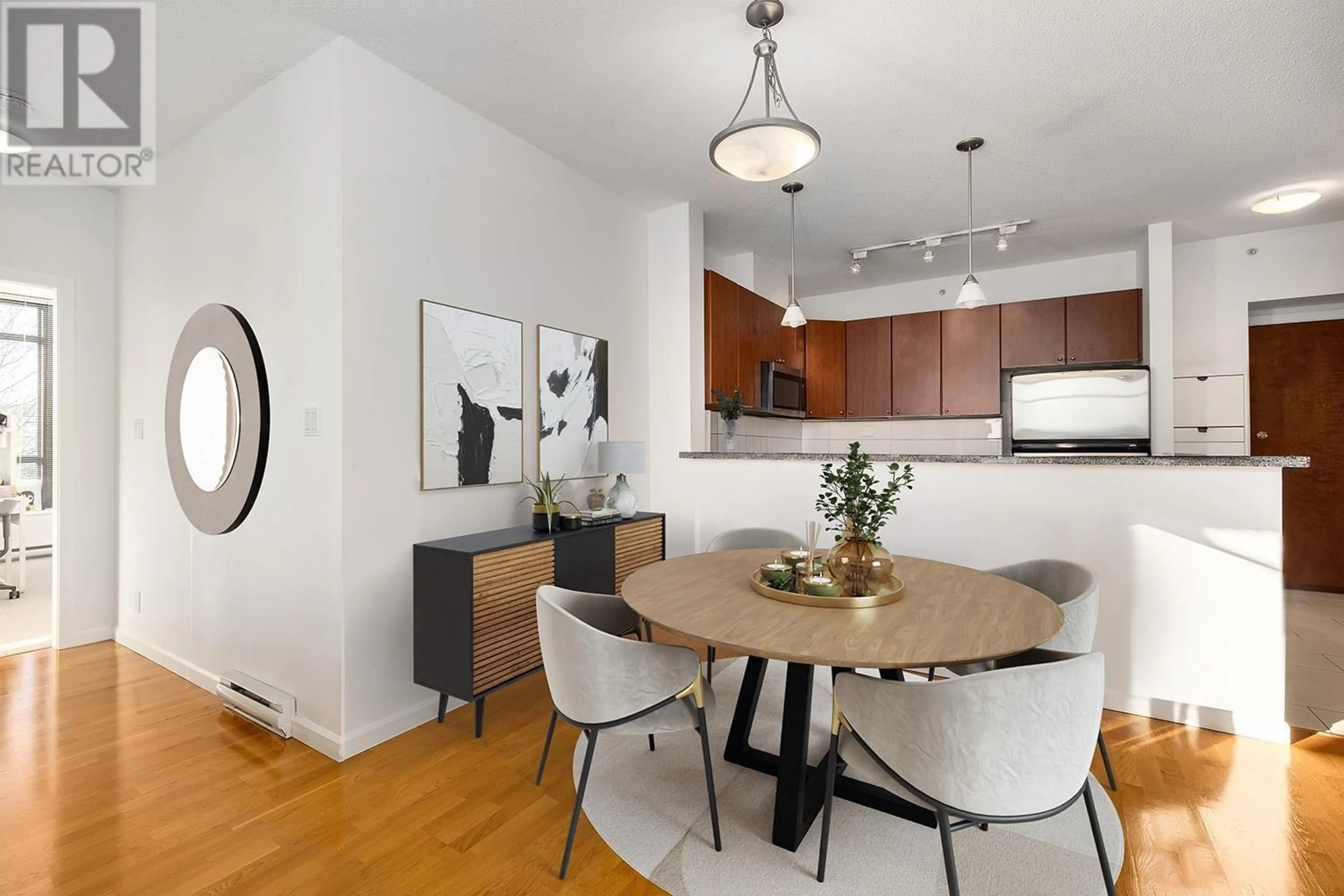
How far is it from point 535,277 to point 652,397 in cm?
123

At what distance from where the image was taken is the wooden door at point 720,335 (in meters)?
4.23

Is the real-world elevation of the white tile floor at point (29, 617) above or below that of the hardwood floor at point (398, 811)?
above

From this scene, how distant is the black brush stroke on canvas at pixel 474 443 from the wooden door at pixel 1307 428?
18.9 ft

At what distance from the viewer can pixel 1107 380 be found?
4348 millimetres

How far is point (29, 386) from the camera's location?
4.65 m

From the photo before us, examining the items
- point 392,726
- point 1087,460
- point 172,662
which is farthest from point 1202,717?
point 172,662

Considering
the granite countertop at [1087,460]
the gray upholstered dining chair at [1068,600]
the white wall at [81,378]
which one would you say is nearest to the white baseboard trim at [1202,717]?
the gray upholstered dining chair at [1068,600]

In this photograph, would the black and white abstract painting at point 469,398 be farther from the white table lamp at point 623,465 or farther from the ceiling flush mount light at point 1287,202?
the ceiling flush mount light at point 1287,202

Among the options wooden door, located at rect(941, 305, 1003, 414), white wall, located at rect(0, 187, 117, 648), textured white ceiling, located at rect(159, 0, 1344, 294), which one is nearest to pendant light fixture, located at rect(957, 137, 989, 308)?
textured white ceiling, located at rect(159, 0, 1344, 294)

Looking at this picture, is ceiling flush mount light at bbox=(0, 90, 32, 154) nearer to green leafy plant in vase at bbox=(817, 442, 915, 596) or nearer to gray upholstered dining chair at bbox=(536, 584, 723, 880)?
gray upholstered dining chair at bbox=(536, 584, 723, 880)

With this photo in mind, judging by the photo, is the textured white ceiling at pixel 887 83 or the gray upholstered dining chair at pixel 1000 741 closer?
the gray upholstered dining chair at pixel 1000 741

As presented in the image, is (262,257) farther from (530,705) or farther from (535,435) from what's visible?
(530,705)

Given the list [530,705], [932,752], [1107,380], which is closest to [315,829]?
[530,705]

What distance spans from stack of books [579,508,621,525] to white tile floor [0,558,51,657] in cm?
329
